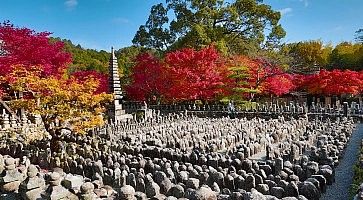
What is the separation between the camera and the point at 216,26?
30406 mm

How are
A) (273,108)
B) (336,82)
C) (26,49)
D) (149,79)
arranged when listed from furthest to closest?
(149,79) → (336,82) → (273,108) → (26,49)

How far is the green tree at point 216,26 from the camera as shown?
28766 millimetres

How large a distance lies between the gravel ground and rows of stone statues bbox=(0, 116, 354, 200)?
7.2 inches

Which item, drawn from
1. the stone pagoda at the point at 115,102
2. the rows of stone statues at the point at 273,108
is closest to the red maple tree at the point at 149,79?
the rows of stone statues at the point at 273,108

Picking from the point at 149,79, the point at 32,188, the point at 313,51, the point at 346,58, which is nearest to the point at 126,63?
the point at 149,79

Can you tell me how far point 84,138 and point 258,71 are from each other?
16.0 m

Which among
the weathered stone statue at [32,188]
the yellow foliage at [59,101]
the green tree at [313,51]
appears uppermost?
the green tree at [313,51]

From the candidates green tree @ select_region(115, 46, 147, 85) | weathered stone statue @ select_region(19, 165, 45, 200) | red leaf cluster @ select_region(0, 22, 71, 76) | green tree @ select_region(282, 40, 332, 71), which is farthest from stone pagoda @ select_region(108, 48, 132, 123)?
green tree @ select_region(282, 40, 332, 71)

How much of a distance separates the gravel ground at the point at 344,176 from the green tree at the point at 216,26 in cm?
1757

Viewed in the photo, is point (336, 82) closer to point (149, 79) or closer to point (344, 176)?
point (149, 79)

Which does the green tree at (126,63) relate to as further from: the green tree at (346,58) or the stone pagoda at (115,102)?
the green tree at (346,58)

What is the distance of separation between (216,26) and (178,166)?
2404 cm

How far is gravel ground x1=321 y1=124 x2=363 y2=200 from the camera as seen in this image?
6.63 meters

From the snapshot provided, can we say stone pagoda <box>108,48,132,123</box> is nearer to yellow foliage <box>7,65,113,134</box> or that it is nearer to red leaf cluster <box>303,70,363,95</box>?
yellow foliage <box>7,65,113,134</box>
